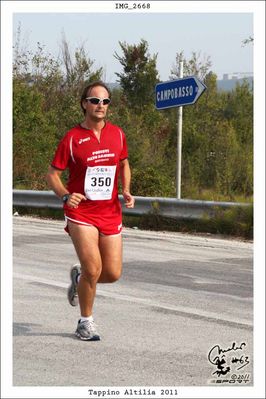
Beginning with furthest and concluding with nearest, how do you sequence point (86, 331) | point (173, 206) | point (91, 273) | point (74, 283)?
point (173, 206) < point (86, 331) < point (74, 283) < point (91, 273)

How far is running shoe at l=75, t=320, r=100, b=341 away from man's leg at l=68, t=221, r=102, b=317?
0.07 meters

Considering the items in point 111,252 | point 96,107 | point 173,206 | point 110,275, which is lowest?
point 110,275

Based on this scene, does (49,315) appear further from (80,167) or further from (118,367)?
(80,167)

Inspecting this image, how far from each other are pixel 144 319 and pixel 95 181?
2994mm

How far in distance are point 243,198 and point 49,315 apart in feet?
24.9

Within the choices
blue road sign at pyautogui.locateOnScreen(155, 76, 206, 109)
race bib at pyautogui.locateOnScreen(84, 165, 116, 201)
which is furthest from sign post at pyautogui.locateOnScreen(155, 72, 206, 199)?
race bib at pyautogui.locateOnScreen(84, 165, 116, 201)

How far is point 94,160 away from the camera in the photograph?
497cm

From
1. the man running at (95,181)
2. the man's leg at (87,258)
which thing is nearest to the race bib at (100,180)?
the man running at (95,181)

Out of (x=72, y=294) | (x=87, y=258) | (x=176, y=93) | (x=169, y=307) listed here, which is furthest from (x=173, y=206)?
(x=87, y=258)

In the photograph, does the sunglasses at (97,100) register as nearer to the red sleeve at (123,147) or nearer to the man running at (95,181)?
the man running at (95,181)

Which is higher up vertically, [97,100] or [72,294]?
[97,100]

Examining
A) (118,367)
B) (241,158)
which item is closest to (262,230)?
(118,367)

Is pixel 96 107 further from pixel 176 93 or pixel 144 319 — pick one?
pixel 144 319

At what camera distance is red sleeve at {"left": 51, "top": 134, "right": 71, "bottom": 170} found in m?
5.06
